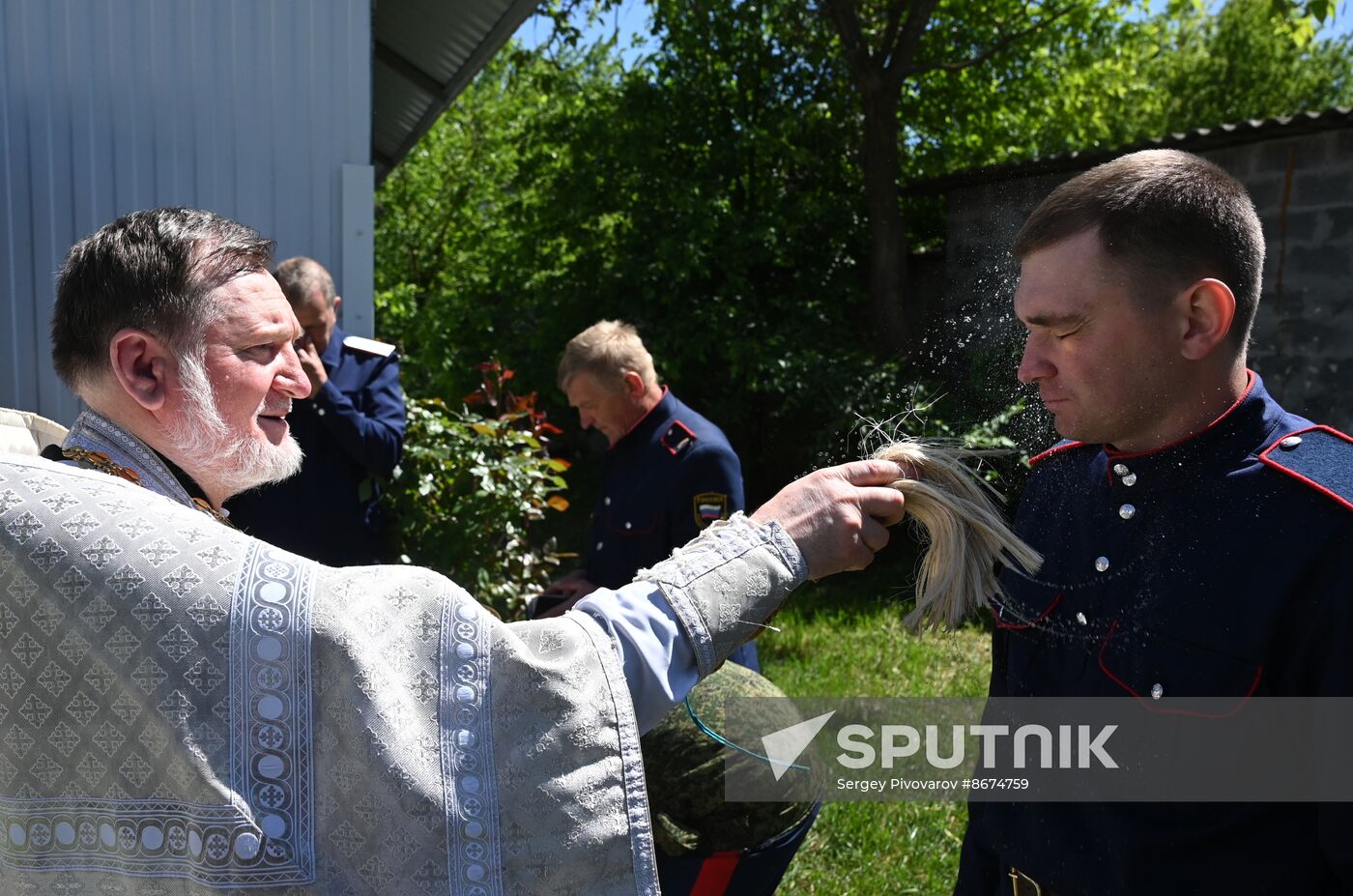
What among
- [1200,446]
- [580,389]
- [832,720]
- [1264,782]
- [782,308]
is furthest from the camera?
[782,308]

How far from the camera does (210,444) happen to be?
172cm

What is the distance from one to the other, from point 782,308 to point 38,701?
20.3ft

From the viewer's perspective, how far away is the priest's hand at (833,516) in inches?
67.3

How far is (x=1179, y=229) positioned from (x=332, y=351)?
3.25 metres

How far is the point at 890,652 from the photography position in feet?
17.3

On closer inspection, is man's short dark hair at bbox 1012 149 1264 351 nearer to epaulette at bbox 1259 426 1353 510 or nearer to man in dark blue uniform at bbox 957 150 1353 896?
man in dark blue uniform at bbox 957 150 1353 896

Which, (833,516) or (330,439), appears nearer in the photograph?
(833,516)

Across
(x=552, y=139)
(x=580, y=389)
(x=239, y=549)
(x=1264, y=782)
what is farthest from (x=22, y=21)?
(x=552, y=139)

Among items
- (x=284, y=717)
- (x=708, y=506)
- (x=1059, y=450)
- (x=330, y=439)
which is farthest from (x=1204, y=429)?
(x=330, y=439)

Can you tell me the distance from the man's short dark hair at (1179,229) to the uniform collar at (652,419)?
7.84 ft

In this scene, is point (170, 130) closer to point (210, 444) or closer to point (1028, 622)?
point (210, 444)

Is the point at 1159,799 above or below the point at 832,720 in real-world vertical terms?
above

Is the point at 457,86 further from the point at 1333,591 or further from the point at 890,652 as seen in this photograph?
the point at 1333,591

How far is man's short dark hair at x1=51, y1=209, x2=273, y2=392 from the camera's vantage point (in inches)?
65.5
